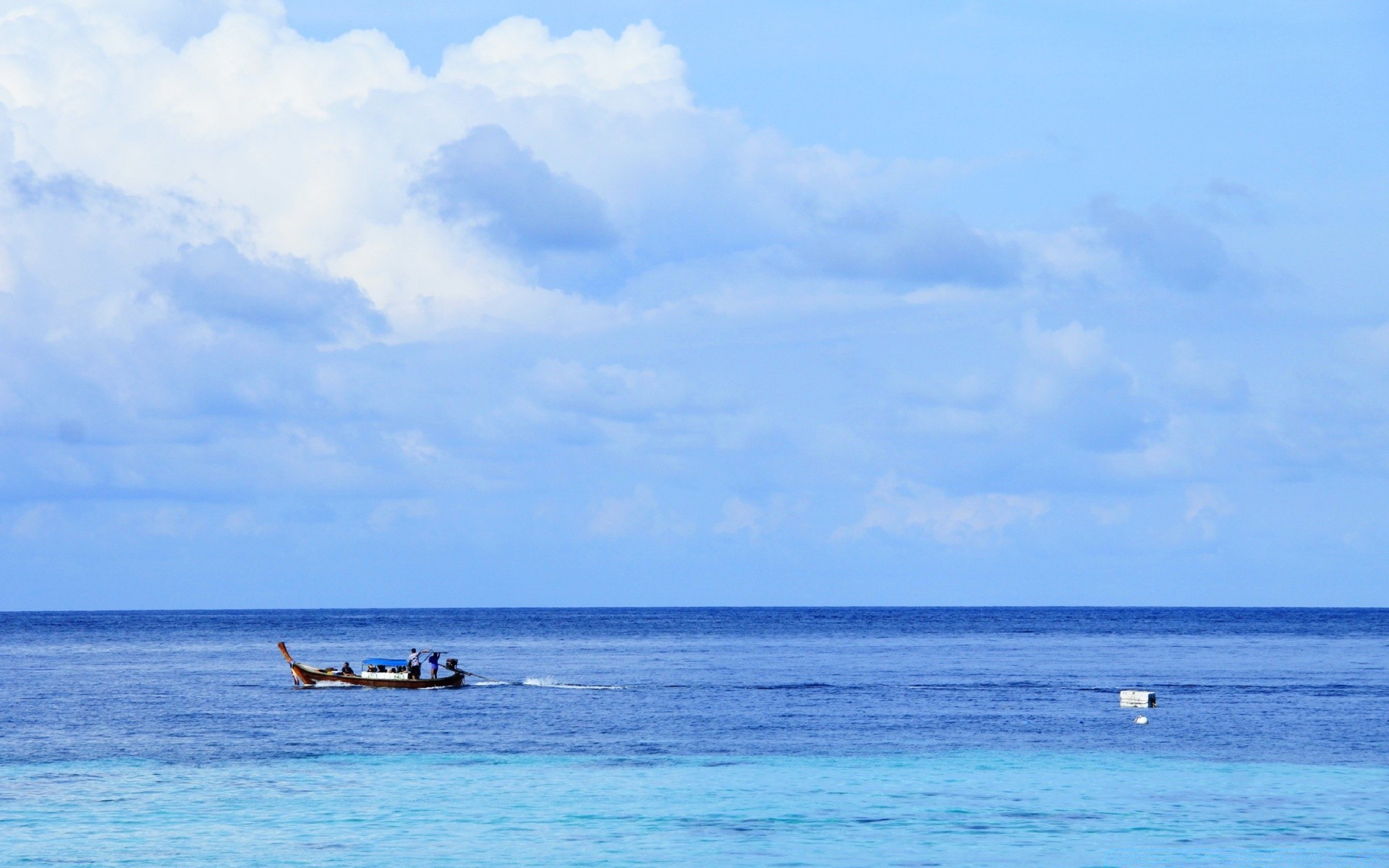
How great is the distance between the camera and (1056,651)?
154500mm

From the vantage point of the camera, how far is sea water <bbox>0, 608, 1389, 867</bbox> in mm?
41500

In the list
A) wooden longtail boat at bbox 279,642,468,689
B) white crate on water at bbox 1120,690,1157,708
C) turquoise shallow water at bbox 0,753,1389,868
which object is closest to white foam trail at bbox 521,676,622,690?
wooden longtail boat at bbox 279,642,468,689

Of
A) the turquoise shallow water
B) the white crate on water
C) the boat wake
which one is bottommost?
the turquoise shallow water

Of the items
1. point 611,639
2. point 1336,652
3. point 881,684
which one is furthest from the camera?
point 611,639

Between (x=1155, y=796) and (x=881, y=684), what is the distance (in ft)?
163

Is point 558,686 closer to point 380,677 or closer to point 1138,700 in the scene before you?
point 380,677

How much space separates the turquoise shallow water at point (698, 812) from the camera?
133 ft

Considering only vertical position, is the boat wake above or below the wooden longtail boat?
below

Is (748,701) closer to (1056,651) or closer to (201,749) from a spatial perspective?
(201,749)

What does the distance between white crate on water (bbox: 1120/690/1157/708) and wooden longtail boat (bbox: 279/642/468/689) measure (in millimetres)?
40224

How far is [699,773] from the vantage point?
5459 centimetres

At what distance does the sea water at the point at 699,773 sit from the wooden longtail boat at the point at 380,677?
1469 mm

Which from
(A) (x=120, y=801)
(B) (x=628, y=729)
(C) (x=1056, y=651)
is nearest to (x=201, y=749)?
(A) (x=120, y=801)

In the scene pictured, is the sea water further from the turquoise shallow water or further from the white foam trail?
the white foam trail
